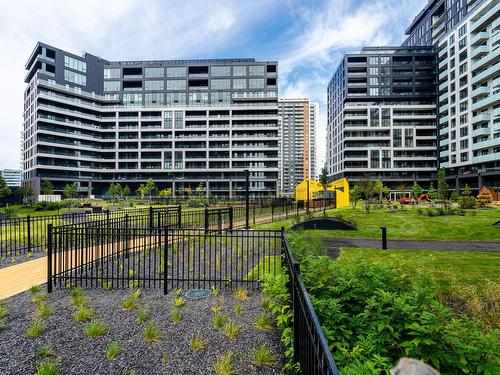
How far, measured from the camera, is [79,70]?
83375 mm

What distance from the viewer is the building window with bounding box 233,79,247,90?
8531 cm

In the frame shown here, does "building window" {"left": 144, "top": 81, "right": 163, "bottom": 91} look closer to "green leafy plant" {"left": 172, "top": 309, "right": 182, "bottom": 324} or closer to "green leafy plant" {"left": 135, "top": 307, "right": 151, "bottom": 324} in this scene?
"green leafy plant" {"left": 135, "top": 307, "right": 151, "bottom": 324}

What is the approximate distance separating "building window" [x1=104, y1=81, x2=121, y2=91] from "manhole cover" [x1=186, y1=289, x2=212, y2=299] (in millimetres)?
96734

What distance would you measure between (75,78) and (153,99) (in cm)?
2211

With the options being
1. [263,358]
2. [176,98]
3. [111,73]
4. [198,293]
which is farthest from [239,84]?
[263,358]

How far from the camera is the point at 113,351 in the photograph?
436cm

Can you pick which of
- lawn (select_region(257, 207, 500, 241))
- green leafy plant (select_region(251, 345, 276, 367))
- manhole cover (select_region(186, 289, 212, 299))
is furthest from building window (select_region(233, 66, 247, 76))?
green leafy plant (select_region(251, 345, 276, 367))

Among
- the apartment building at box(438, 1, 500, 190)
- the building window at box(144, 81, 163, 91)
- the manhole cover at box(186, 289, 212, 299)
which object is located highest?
the building window at box(144, 81, 163, 91)

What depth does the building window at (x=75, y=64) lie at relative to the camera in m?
80.4

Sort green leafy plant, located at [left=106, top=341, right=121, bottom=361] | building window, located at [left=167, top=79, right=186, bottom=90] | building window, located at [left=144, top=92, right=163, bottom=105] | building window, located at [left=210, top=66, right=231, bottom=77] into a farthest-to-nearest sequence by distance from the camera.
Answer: building window, located at [left=144, top=92, right=163, bottom=105], building window, located at [left=167, top=79, right=186, bottom=90], building window, located at [left=210, top=66, right=231, bottom=77], green leafy plant, located at [left=106, top=341, right=121, bottom=361]

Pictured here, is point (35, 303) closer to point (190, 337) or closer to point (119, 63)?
point (190, 337)

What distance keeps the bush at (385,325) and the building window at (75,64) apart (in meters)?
99.3

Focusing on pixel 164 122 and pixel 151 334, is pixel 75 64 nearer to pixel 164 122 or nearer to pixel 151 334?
pixel 164 122

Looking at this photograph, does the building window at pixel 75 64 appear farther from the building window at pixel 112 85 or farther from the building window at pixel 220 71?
the building window at pixel 220 71
